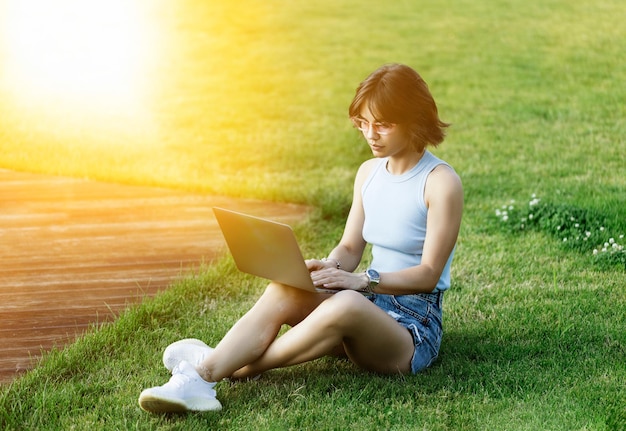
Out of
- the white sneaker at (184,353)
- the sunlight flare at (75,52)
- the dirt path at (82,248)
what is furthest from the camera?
the sunlight flare at (75,52)

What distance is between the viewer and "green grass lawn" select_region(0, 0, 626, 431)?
371 centimetres

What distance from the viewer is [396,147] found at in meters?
3.79

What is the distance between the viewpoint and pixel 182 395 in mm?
3545

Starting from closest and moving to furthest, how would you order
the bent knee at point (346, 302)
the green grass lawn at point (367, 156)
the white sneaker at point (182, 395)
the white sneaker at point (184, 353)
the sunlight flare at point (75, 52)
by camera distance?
the white sneaker at point (182, 395) → the bent knee at point (346, 302) → the green grass lawn at point (367, 156) → the white sneaker at point (184, 353) → the sunlight flare at point (75, 52)

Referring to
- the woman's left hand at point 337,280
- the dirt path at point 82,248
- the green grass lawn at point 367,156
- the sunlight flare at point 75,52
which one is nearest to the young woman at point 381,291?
the woman's left hand at point 337,280

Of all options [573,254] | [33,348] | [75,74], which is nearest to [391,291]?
[33,348]

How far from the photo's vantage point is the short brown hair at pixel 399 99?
3660 mm

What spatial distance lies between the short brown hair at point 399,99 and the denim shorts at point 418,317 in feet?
2.17

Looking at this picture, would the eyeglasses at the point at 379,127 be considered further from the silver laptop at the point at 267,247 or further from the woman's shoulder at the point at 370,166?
the silver laptop at the point at 267,247

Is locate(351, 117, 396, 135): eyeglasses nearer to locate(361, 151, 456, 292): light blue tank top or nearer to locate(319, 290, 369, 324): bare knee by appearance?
locate(361, 151, 456, 292): light blue tank top

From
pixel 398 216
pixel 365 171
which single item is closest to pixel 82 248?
pixel 365 171

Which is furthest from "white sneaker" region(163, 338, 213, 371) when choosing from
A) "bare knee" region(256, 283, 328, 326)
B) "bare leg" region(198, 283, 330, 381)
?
"bare knee" region(256, 283, 328, 326)

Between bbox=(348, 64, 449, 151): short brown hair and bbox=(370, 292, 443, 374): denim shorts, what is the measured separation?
2.17 feet

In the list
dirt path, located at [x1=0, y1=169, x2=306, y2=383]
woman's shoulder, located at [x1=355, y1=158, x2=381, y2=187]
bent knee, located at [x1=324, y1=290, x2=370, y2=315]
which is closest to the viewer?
bent knee, located at [x1=324, y1=290, x2=370, y2=315]
